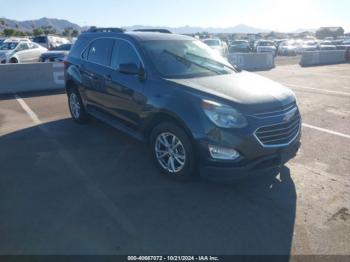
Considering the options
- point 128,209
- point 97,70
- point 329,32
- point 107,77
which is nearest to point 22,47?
point 97,70

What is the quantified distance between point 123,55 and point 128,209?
100 inches

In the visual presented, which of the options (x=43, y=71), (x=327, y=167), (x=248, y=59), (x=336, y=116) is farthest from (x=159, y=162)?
(x=248, y=59)

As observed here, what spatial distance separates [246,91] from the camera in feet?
13.4

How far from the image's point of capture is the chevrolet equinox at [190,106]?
373 centimetres

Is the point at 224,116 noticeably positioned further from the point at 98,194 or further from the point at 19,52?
the point at 19,52

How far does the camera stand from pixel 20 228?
3.35 m

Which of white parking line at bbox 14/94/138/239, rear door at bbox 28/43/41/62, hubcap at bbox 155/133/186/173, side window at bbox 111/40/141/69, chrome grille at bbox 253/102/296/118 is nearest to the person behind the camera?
white parking line at bbox 14/94/138/239

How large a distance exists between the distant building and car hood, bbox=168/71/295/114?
74213 millimetres

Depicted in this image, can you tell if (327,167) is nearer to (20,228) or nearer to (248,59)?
(20,228)

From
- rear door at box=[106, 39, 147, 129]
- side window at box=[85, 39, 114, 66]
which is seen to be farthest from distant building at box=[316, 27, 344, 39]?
rear door at box=[106, 39, 147, 129]

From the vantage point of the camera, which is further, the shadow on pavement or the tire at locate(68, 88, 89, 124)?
the tire at locate(68, 88, 89, 124)

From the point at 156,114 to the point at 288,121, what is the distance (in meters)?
1.72

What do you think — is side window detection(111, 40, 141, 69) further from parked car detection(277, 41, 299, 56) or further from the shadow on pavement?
parked car detection(277, 41, 299, 56)

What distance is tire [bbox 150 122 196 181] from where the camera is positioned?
4035mm
